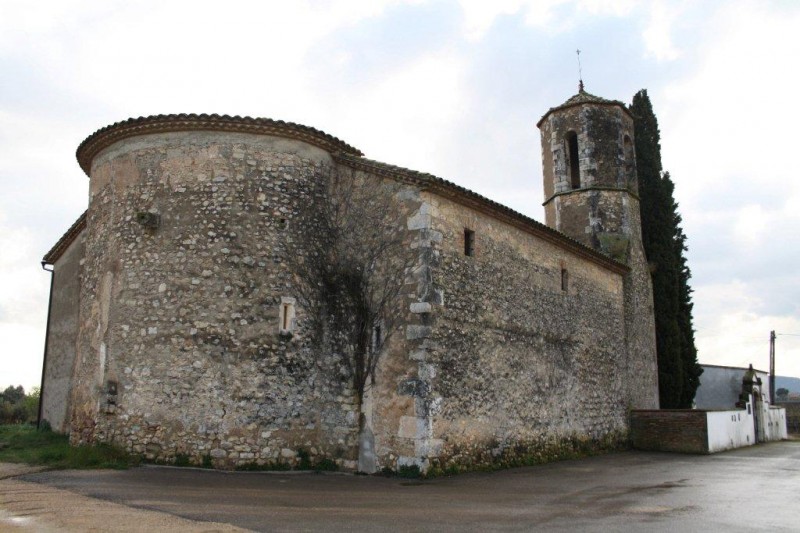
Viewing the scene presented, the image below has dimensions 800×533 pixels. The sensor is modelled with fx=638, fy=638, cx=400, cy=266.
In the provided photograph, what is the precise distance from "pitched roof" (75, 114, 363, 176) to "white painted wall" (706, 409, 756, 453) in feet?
46.2

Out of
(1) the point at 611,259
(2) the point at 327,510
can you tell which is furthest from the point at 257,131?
(1) the point at 611,259

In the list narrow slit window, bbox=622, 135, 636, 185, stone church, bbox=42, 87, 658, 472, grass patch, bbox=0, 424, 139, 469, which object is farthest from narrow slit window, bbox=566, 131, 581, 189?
grass patch, bbox=0, 424, 139, 469

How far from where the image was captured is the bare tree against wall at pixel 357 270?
12664mm

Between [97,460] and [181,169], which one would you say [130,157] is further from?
[97,460]

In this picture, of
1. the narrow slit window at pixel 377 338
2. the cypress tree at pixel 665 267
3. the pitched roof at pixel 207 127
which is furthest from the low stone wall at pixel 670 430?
the pitched roof at pixel 207 127

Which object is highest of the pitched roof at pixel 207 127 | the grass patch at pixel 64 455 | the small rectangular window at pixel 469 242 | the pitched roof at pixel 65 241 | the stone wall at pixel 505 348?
the pitched roof at pixel 207 127

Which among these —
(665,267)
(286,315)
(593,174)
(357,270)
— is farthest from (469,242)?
(665,267)

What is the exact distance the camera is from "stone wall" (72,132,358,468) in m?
11.9

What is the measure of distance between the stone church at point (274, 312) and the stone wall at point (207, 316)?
0.03 metres

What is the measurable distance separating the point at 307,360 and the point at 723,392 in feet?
98.8

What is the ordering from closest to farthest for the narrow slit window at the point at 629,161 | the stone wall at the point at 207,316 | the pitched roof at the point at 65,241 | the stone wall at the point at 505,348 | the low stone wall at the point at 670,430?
the stone wall at the point at 207,316, the stone wall at the point at 505,348, the pitched roof at the point at 65,241, the low stone wall at the point at 670,430, the narrow slit window at the point at 629,161

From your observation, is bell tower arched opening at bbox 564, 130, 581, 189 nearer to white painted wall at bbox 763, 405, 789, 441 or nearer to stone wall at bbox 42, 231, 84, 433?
white painted wall at bbox 763, 405, 789, 441

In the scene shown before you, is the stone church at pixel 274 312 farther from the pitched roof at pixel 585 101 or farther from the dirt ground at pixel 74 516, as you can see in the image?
the pitched roof at pixel 585 101

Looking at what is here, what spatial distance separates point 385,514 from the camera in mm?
7988
